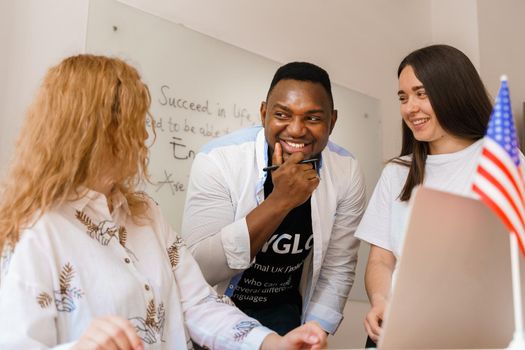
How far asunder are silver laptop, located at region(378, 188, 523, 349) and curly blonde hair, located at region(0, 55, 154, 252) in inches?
22.3

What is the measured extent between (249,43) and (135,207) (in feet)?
4.29

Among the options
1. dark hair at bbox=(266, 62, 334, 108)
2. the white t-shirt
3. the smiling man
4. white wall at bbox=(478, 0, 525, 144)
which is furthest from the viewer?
white wall at bbox=(478, 0, 525, 144)

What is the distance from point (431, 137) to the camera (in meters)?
1.39

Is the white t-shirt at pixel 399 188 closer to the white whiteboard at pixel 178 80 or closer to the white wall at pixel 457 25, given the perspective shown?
the white whiteboard at pixel 178 80

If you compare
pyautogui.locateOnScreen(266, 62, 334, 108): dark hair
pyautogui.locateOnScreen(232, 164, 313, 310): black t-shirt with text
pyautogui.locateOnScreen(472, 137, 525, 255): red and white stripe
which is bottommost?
pyautogui.locateOnScreen(232, 164, 313, 310): black t-shirt with text

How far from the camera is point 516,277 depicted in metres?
0.59

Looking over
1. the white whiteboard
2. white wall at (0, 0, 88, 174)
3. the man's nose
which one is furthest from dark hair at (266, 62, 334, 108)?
white wall at (0, 0, 88, 174)

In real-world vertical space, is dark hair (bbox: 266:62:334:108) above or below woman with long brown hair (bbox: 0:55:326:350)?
above

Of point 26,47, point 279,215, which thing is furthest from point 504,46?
point 26,47

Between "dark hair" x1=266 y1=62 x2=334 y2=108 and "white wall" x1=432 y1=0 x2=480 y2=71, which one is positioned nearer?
"dark hair" x1=266 y1=62 x2=334 y2=108

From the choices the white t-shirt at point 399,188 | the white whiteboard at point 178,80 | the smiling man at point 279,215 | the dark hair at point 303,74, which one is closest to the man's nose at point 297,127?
the smiling man at point 279,215

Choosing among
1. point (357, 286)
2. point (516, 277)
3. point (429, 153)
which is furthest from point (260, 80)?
point (516, 277)

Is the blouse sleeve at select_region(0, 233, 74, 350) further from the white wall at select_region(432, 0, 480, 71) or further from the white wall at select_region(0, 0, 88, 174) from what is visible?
the white wall at select_region(432, 0, 480, 71)

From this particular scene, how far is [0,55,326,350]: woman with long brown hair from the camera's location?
0.80m
